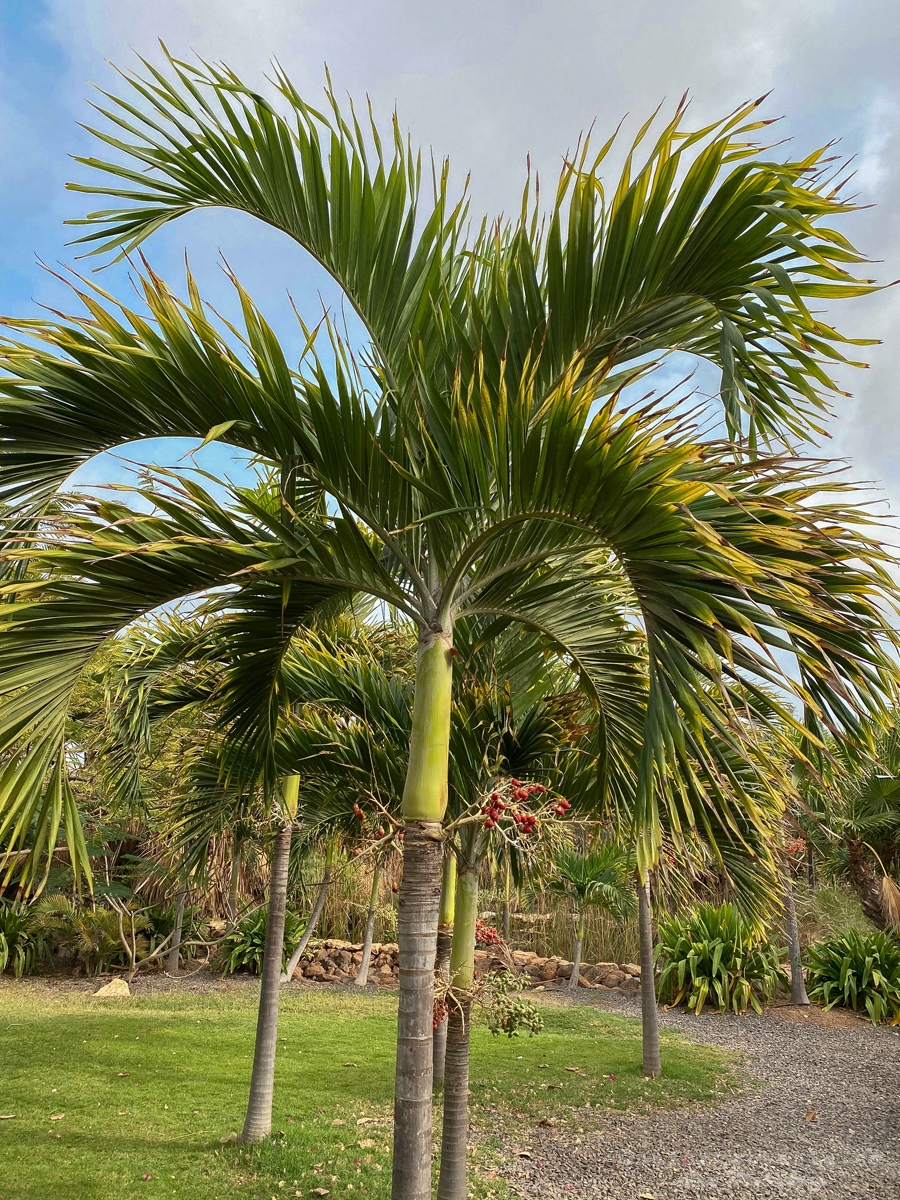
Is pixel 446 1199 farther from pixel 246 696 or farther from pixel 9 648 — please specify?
pixel 9 648

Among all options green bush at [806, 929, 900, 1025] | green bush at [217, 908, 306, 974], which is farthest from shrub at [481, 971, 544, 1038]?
green bush at [217, 908, 306, 974]

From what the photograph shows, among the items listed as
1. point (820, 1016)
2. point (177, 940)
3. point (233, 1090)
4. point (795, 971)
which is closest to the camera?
point (233, 1090)

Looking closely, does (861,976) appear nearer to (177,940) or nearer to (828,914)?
(828,914)

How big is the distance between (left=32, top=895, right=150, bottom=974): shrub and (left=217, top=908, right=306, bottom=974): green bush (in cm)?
169

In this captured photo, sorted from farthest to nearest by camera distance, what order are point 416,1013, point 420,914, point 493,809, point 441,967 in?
1. point 441,967
2. point 493,809
3. point 420,914
4. point 416,1013

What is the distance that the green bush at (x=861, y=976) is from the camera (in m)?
11.7

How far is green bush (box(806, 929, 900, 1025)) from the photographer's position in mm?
11711

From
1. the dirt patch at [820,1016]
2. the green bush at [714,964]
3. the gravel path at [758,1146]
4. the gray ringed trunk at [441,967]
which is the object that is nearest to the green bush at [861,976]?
the dirt patch at [820,1016]

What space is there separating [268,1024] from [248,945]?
9.41 meters

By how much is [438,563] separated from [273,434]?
794 mm

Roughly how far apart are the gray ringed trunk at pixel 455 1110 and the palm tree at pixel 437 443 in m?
1.98

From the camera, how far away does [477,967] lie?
14.2m

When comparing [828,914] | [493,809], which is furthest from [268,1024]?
[828,914]

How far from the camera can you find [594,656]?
3.84 metres
